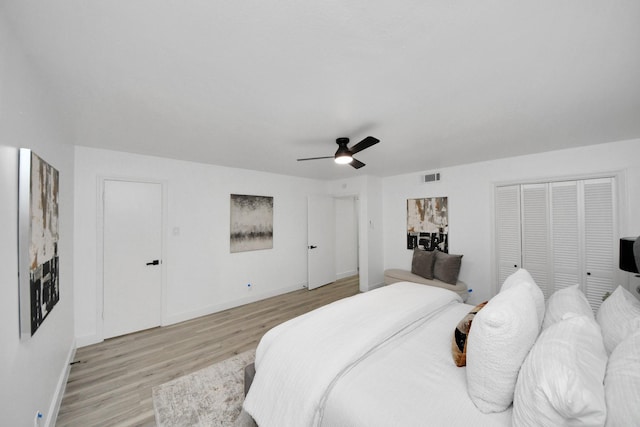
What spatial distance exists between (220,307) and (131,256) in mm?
1528

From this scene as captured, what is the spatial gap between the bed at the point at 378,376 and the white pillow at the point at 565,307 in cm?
8

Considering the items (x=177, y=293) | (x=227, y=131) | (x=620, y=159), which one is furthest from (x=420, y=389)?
(x=620, y=159)

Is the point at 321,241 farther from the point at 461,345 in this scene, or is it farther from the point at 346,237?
the point at 461,345

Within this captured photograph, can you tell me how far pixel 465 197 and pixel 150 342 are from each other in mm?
5099

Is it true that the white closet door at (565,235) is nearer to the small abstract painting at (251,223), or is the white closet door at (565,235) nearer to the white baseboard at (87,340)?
the small abstract painting at (251,223)

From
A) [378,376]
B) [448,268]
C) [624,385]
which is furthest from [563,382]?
[448,268]

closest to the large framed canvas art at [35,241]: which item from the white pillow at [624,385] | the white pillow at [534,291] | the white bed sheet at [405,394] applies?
the white bed sheet at [405,394]

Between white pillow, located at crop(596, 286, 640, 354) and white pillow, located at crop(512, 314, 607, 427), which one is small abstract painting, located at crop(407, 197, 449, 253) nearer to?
white pillow, located at crop(596, 286, 640, 354)

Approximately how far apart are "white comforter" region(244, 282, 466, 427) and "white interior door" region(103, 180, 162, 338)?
8.39ft

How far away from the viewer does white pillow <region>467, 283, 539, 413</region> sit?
1124 mm

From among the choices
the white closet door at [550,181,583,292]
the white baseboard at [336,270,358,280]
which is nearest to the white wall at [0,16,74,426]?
the white baseboard at [336,270,358,280]

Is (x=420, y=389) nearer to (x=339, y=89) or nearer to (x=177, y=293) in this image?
(x=339, y=89)

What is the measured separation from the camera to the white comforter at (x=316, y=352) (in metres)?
1.32

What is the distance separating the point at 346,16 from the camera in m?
Result: 1.11
